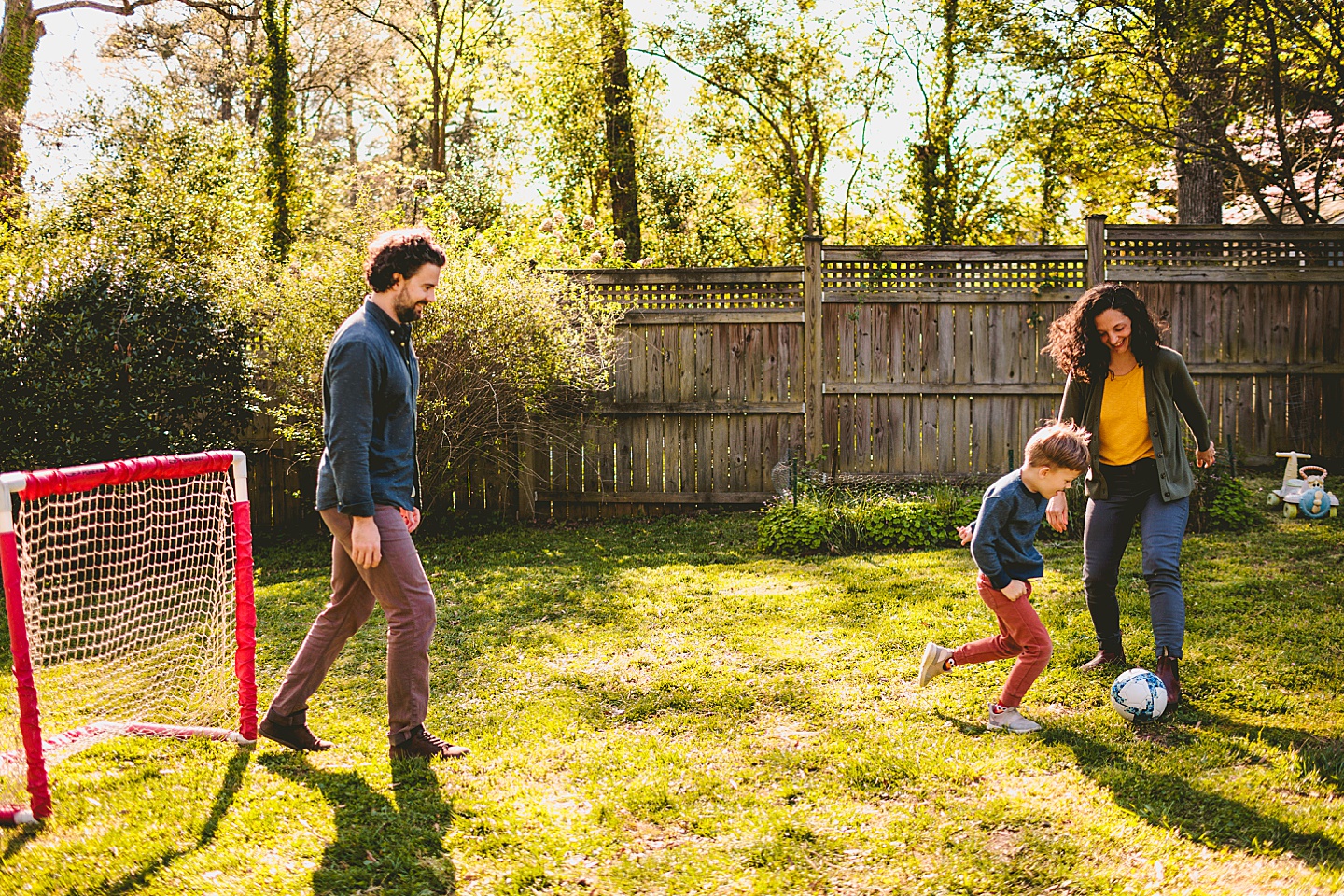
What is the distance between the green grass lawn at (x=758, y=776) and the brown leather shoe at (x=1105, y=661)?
97mm

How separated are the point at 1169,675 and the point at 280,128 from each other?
44.8 feet

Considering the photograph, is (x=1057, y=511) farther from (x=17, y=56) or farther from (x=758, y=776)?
(x=17, y=56)

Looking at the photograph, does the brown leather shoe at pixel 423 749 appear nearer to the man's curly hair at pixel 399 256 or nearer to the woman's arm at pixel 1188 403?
the man's curly hair at pixel 399 256

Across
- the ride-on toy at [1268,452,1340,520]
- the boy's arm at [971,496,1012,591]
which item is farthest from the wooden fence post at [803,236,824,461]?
the boy's arm at [971,496,1012,591]

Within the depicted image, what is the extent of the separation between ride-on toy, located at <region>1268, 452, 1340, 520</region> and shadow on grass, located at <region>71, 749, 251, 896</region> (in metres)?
7.65

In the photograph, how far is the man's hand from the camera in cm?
342

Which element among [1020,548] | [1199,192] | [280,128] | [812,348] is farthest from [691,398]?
[280,128]

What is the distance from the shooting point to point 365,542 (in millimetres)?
3416

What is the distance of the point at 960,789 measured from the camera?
11.1 feet

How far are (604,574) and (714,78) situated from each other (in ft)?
32.4

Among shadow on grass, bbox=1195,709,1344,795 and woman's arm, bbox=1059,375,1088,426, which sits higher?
woman's arm, bbox=1059,375,1088,426

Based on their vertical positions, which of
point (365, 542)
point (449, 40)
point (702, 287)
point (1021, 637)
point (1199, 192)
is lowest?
point (1021, 637)

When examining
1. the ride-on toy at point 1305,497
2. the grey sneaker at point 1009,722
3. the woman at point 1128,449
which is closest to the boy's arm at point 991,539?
the woman at point 1128,449

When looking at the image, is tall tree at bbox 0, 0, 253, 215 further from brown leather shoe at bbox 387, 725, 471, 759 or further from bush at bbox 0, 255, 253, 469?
brown leather shoe at bbox 387, 725, 471, 759
